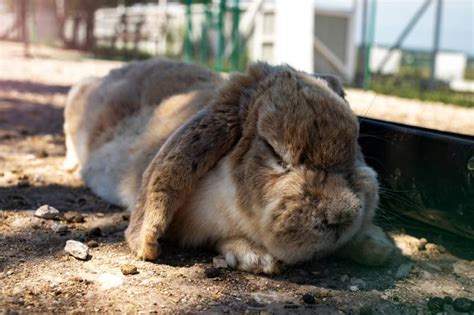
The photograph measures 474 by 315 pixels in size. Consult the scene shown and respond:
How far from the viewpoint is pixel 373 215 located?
8.89 ft

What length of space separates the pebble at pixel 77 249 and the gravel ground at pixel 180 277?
0.08ft

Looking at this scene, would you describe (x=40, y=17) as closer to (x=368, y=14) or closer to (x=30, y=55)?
(x=30, y=55)

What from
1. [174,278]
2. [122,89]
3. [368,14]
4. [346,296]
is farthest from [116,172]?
[368,14]

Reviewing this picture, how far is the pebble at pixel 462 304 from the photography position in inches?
87.6

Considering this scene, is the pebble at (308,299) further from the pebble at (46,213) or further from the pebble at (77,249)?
the pebble at (46,213)

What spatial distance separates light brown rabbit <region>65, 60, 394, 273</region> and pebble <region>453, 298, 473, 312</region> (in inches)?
19.4

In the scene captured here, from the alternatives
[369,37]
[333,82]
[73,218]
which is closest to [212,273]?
[73,218]

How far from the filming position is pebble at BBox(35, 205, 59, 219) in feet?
10.9

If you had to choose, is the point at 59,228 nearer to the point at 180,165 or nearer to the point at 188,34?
the point at 180,165

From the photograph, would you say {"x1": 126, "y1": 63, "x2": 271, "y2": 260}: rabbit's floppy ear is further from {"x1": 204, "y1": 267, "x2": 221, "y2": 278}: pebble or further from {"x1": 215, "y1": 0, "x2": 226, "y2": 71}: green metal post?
{"x1": 215, "y1": 0, "x2": 226, "y2": 71}: green metal post

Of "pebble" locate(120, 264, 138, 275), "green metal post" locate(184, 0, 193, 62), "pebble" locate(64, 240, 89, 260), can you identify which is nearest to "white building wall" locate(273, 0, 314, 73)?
"green metal post" locate(184, 0, 193, 62)

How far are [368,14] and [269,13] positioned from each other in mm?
2406

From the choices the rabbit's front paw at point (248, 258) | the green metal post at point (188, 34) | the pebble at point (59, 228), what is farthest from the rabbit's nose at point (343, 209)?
the green metal post at point (188, 34)

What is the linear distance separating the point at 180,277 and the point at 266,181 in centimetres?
60
